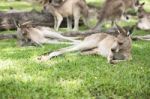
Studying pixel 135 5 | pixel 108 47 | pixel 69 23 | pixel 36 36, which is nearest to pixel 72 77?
pixel 108 47

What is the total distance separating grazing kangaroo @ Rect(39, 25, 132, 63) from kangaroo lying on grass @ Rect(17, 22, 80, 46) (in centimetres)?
120

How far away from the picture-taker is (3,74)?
26.8 feet

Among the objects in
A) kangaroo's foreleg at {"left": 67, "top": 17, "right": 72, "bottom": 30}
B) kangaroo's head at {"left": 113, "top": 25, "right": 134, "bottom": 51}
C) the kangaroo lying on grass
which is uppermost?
kangaroo's head at {"left": 113, "top": 25, "right": 134, "bottom": 51}

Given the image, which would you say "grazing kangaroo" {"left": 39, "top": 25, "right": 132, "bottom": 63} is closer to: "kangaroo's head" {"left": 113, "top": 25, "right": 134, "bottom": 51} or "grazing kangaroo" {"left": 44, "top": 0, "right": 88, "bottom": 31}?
"kangaroo's head" {"left": 113, "top": 25, "right": 134, "bottom": 51}

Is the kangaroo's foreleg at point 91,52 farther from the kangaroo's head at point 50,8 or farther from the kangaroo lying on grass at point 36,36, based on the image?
the kangaroo's head at point 50,8

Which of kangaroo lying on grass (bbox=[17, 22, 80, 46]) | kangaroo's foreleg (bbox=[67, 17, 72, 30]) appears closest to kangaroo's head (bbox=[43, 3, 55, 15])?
kangaroo's foreleg (bbox=[67, 17, 72, 30])

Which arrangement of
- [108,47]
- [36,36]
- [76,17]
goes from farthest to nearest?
[76,17]
[36,36]
[108,47]

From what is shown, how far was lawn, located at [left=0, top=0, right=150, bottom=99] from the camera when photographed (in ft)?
23.9

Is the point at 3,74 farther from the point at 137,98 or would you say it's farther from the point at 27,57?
the point at 137,98

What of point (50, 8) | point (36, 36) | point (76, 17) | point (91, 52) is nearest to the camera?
point (91, 52)

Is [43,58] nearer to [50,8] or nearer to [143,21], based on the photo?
[50,8]

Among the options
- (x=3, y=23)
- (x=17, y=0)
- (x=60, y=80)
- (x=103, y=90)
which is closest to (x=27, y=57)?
(x=60, y=80)

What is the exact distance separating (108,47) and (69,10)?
5328 millimetres

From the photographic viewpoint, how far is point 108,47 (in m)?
9.62
